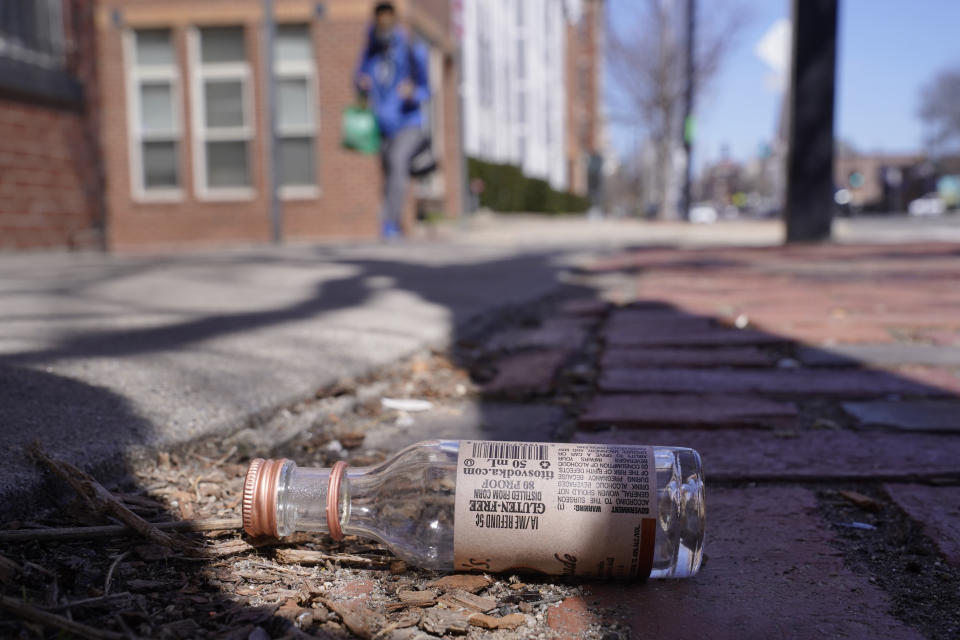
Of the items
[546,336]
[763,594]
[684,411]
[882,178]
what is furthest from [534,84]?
[882,178]

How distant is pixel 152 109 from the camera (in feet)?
40.0

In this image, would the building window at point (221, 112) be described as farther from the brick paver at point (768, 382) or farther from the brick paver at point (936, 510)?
the brick paver at point (936, 510)

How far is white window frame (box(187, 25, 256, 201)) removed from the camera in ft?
39.2

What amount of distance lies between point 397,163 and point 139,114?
19.0 ft

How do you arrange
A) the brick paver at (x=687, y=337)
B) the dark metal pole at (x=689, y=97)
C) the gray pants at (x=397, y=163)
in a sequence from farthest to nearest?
the dark metal pole at (x=689, y=97), the gray pants at (x=397, y=163), the brick paver at (x=687, y=337)

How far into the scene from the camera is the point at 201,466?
5.49 feet

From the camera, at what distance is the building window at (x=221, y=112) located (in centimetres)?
1198

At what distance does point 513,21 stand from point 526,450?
26.8m

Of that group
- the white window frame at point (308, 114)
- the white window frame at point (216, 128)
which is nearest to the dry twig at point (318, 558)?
the white window frame at point (308, 114)

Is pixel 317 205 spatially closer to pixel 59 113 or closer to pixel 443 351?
pixel 59 113

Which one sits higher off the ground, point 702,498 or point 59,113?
point 59,113

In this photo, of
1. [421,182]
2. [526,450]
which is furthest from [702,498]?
[421,182]

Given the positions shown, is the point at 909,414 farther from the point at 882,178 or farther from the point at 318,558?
the point at 882,178

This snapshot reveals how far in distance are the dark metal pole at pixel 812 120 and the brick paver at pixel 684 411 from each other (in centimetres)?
511
